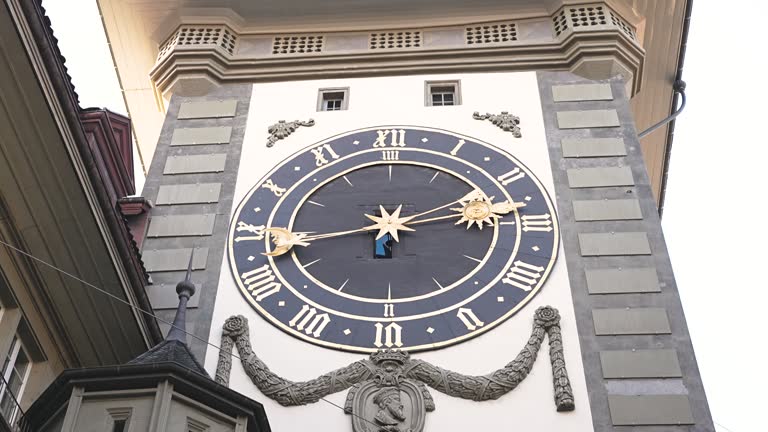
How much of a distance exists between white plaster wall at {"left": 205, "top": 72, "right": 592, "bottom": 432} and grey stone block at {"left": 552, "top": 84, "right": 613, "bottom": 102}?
0.27m

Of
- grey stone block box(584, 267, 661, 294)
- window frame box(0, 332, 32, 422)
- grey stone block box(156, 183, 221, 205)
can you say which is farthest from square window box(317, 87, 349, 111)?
window frame box(0, 332, 32, 422)

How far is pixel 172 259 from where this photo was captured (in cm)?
1524

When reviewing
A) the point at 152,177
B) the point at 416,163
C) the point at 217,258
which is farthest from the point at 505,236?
the point at 152,177

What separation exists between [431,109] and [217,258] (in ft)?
11.4

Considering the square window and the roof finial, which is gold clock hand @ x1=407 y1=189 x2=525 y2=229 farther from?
the roof finial

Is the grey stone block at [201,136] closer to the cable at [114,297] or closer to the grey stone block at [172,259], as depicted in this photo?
the grey stone block at [172,259]

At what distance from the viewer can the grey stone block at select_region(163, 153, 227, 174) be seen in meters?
16.4

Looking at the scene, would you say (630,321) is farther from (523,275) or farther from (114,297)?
(114,297)

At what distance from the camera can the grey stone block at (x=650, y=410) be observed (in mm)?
12953

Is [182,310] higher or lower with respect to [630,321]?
lower

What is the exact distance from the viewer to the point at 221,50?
18156 mm

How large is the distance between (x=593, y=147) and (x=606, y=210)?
3.83 feet

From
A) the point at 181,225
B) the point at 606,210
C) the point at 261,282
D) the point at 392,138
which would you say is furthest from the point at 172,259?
the point at 606,210

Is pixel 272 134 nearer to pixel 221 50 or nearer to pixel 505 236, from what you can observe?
pixel 221 50
